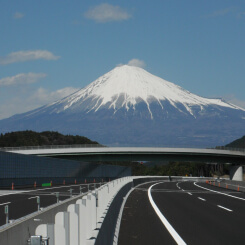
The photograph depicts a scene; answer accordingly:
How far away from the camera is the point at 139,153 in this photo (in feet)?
330

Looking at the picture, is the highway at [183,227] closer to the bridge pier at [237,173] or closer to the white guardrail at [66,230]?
the white guardrail at [66,230]

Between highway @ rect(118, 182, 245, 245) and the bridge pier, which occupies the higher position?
the bridge pier

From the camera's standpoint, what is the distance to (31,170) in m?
56.5

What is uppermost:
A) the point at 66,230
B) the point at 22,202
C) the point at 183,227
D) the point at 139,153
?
the point at 139,153

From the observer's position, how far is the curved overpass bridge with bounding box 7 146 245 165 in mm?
99375

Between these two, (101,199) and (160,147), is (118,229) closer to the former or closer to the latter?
(101,199)

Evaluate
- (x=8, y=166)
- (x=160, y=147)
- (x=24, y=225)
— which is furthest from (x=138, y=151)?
(x=24, y=225)

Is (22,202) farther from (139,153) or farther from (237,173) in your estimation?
(237,173)

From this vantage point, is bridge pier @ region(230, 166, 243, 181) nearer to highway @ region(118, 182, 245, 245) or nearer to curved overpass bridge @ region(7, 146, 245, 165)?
curved overpass bridge @ region(7, 146, 245, 165)


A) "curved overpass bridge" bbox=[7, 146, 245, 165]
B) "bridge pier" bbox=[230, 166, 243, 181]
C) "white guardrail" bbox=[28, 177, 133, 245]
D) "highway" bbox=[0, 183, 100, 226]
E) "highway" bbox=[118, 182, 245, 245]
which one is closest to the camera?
"white guardrail" bbox=[28, 177, 133, 245]

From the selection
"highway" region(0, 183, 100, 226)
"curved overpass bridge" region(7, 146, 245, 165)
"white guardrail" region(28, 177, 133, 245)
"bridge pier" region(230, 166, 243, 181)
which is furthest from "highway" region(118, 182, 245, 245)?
"bridge pier" region(230, 166, 243, 181)

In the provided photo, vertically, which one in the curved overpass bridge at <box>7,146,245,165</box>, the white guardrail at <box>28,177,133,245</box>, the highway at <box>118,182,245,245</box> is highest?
the curved overpass bridge at <box>7,146,245,165</box>

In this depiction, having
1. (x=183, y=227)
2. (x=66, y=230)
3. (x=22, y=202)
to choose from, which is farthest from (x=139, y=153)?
(x=66, y=230)

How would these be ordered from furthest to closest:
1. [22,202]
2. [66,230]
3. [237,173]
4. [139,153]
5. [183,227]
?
[237,173] < [139,153] < [22,202] < [183,227] < [66,230]
